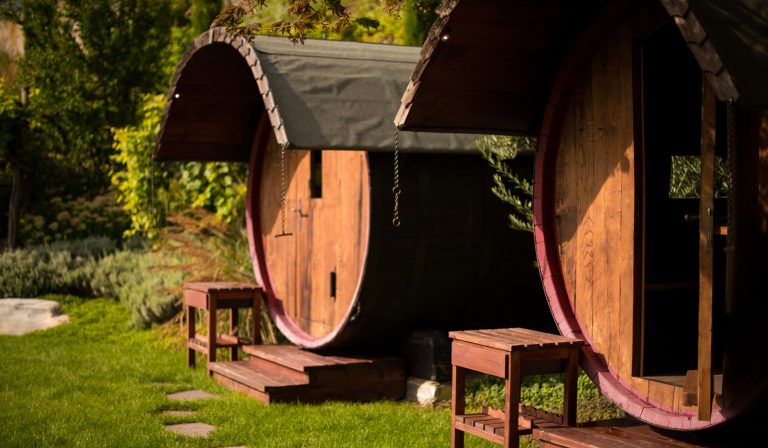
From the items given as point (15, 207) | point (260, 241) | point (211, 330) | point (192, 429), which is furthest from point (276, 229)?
point (15, 207)

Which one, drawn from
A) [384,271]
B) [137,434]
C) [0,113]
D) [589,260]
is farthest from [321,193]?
[0,113]

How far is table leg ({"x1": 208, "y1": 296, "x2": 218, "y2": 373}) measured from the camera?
319 inches

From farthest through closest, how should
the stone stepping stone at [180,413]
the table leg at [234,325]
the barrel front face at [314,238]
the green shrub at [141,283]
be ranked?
the green shrub at [141,283] < the table leg at [234,325] < the barrel front face at [314,238] < the stone stepping stone at [180,413]

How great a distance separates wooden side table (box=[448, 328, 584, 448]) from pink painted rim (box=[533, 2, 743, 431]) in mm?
99

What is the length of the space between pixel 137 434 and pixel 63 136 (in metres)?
10.1

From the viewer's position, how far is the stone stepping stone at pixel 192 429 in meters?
6.18

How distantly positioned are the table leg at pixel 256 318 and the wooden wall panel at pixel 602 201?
373 cm

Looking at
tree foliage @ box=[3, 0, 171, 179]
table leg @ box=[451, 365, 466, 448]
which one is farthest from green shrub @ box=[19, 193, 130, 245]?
table leg @ box=[451, 365, 466, 448]

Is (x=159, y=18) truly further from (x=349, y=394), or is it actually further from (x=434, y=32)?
(x=434, y=32)

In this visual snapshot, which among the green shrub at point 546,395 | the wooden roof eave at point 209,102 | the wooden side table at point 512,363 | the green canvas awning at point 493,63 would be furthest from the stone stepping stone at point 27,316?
the green canvas awning at point 493,63

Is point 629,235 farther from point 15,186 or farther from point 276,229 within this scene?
point 15,186

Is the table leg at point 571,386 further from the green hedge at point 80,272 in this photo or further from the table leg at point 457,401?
the green hedge at point 80,272

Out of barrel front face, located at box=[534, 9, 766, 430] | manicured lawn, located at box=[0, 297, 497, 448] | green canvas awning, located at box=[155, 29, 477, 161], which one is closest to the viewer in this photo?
barrel front face, located at box=[534, 9, 766, 430]

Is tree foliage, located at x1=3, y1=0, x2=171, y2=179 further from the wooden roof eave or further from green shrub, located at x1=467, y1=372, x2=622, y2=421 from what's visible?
green shrub, located at x1=467, y1=372, x2=622, y2=421
